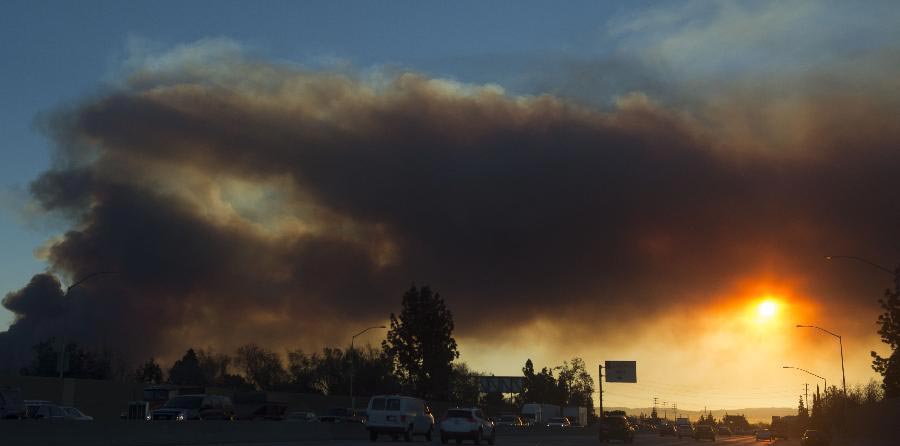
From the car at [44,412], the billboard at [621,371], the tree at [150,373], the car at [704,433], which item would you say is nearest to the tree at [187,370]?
the tree at [150,373]

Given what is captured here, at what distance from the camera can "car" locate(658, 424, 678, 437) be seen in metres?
124

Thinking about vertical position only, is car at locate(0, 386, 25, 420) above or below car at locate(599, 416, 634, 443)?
above

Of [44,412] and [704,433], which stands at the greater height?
[44,412]

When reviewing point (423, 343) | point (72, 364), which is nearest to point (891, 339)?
point (423, 343)

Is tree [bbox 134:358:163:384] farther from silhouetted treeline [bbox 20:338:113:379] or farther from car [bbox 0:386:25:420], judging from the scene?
car [bbox 0:386:25:420]

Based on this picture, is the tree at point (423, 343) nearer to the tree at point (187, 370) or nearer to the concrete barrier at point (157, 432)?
the tree at point (187, 370)

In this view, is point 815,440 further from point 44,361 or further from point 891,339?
point 44,361

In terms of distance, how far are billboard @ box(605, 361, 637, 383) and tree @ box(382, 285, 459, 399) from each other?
96.9 ft

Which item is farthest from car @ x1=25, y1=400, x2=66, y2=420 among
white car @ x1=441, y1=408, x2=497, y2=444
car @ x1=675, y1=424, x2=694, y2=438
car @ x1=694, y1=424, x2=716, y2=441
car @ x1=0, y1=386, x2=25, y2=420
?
car @ x1=675, y1=424, x2=694, y2=438

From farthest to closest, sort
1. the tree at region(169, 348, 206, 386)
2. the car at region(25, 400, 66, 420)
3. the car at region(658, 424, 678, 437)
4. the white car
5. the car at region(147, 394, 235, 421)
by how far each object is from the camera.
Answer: the tree at region(169, 348, 206, 386)
the car at region(658, 424, 678, 437)
the car at region(147, 394, 235, 421)
the white car
the car at region(25, 400, 66, 420)

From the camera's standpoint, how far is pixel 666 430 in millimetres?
126750

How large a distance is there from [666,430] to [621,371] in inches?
414

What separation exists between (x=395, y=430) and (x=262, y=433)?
296 inches

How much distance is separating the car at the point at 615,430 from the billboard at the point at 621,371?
55749mm
